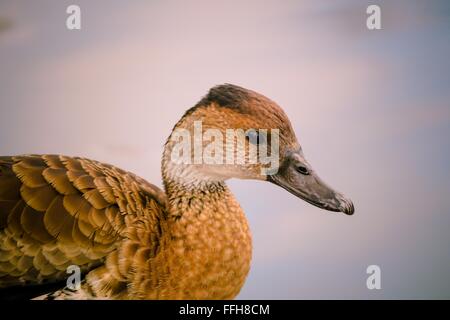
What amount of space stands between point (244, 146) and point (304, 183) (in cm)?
21

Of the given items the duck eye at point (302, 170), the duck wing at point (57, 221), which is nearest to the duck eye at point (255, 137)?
the duck eye at point (302, 170)

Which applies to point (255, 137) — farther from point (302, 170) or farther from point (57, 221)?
point (57, 221)

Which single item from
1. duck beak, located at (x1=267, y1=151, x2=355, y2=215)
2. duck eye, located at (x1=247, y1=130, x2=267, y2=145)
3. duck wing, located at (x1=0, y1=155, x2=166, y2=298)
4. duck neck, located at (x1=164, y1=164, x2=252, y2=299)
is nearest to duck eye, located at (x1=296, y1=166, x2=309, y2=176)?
duck beak, located at (x1=267, y1=151, x2=355, y2=215)

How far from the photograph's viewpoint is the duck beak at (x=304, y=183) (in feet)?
4.58

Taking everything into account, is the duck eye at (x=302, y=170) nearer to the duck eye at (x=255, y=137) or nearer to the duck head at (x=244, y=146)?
the duck head at (x=244, y=146)

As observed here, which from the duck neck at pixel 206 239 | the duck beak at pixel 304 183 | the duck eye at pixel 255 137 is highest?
the duck eye at pixel 255 137

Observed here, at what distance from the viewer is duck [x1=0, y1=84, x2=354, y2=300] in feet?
4.19

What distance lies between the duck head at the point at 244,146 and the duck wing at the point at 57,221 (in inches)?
9.5

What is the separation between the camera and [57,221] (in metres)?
1.29

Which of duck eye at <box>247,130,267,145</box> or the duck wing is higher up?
duck eye at <box>247,130,267,145</box>

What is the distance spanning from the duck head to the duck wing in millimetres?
242

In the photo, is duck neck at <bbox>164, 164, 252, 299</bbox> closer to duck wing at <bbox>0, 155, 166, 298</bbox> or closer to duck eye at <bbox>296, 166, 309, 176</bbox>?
duck wing at <bbox>0, 155, 166, 298</bbox>
